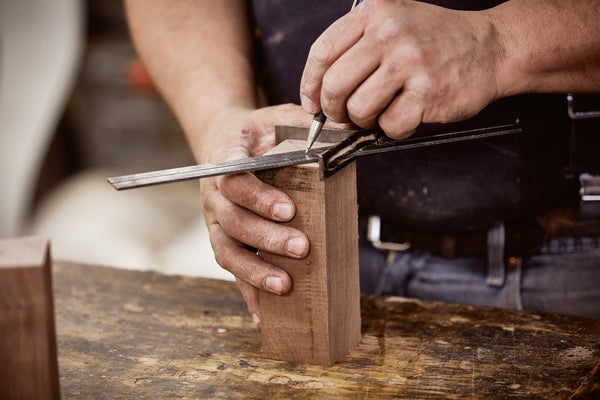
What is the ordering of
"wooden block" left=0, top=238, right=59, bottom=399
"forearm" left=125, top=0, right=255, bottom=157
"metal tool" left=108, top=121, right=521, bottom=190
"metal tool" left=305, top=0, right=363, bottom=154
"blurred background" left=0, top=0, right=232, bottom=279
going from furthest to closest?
"blurred background" left=0, top=0, right=232, bottom=279 < "forearm" left=125, top=0, right=255, bottom=157 < "metal tool" left=305, top=0, right=363, bottom=154 < "metal tool" left=108, top=121, right=521, bottom=190 < "wooden block" left=0, top=238, right=59, bottom=399

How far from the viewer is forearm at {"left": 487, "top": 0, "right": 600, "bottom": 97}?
107cm

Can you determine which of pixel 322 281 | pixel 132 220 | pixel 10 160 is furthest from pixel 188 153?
pixel 322 281

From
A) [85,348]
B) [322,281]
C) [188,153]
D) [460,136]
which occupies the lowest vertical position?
[85,348]

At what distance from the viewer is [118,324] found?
1.28 m

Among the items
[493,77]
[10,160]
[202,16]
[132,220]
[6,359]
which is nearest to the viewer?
[6,359]

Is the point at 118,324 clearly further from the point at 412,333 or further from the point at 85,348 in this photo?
the point at 412,333

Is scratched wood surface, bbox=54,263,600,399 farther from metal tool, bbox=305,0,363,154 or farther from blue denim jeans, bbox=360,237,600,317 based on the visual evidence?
metal tool, bbox=305,0,363,154

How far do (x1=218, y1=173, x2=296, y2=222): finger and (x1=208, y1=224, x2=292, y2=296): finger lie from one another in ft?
0.30

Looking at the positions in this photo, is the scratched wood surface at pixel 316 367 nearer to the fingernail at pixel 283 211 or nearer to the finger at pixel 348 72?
the fingernail at pixel 283 211

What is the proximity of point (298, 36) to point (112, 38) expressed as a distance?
247 cm

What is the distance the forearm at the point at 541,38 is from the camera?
1067mm

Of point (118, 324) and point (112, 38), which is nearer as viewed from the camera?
point (118, 324)

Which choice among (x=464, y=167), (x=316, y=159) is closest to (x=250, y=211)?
(x=316, y=159)

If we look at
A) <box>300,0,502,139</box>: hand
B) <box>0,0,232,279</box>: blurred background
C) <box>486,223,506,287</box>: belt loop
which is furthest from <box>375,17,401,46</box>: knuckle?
<box>0,0,232,279</box>: blurred background
